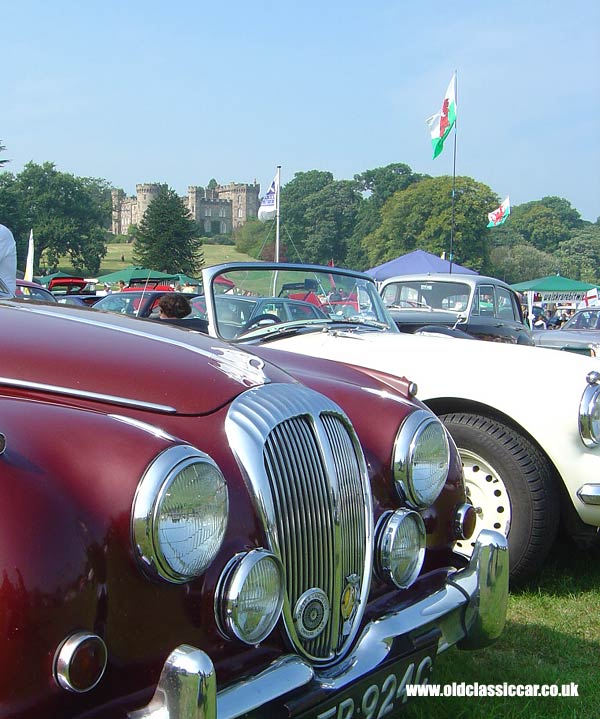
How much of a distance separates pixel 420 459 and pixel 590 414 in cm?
154

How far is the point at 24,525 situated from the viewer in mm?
1582

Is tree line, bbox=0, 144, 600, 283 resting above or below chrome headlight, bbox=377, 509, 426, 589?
above

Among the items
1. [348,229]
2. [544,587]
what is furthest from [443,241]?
[544,587]

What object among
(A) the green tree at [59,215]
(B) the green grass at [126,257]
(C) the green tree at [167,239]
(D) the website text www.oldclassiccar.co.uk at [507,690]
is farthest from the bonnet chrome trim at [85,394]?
(B) the green grass at [126,257]

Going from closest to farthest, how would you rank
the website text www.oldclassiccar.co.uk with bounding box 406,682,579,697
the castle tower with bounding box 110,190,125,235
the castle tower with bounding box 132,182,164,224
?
the website text www.oldclassiccar.co.uk with bounding box 406,682,579,697 < the castle tower with bounding box 132,182,164,224 < the castle tower with bounding box 110,190,125,235

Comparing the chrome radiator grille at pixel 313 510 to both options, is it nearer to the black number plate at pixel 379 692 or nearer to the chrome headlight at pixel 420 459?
the black number plate at pixel 379 692

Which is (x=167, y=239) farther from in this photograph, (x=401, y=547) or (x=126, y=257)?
(x=401, y=547)

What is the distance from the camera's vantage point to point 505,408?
4.10 m

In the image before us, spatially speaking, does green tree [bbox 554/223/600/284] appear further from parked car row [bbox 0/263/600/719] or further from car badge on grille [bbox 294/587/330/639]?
car badge on grille [bbox 294/587/330/639]

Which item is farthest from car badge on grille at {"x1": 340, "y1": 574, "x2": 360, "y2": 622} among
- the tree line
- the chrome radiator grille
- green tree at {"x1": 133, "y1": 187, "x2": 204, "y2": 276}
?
green tree at {"x1": 133, "y1": 187, "x2": 204, "y2": 276}

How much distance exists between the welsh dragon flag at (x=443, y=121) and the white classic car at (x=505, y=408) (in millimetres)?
13945

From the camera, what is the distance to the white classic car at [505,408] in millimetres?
3926

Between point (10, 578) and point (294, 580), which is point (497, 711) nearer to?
point (294, 580)

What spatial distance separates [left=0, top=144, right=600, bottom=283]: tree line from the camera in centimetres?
6756
